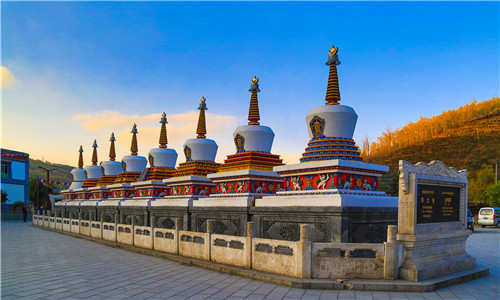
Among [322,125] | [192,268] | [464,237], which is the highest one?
[322,125]

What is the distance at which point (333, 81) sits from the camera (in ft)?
47.9

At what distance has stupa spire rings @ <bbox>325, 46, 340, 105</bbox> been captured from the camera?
14484 mm

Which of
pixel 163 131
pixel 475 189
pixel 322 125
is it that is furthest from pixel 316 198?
pixel 475 189

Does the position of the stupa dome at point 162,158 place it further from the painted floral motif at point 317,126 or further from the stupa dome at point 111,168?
the painted floral motif at point 317,126

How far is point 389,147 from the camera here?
108562 millimetres

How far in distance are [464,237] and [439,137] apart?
326 ft

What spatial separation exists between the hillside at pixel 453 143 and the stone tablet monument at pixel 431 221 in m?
51.0

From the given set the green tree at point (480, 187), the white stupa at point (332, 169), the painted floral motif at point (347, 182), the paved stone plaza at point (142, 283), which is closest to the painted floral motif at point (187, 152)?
the paved stone plaza at point (142, 283)

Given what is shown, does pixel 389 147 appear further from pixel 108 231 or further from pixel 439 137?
pixel 108 231

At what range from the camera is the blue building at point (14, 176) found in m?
52.7

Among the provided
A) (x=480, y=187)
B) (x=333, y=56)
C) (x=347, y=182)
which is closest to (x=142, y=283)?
(x=347, y=182)

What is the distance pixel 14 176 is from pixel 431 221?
57803 mm

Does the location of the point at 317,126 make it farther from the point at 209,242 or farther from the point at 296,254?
the point at 296,254

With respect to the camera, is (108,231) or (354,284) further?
(108,231)
